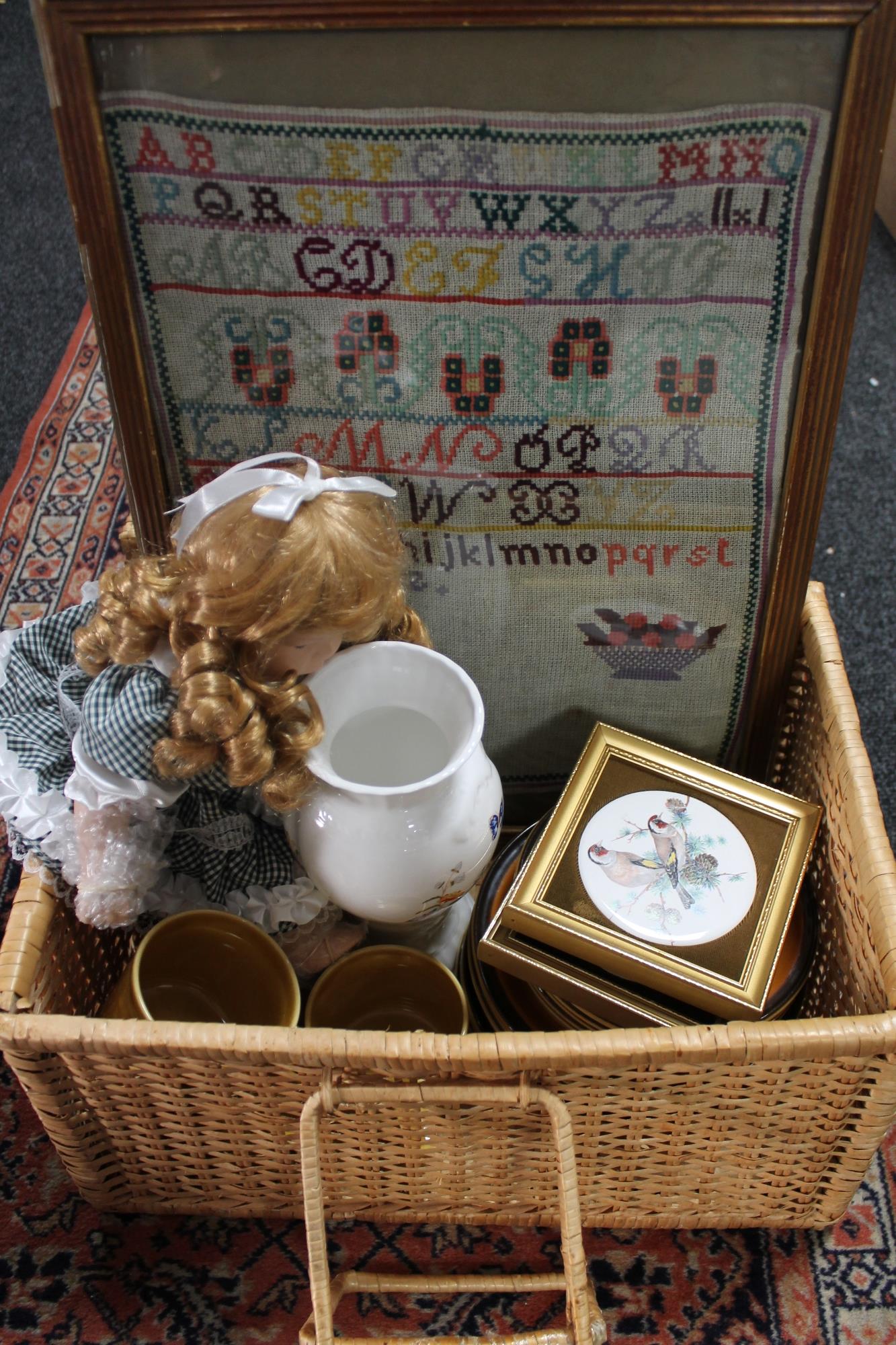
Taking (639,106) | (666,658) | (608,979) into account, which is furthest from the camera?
(666,658)

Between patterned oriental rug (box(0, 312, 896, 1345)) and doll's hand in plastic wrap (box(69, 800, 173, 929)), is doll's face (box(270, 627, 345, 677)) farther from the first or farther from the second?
patterned oriental rug (box(0, 312, 896, 1345))

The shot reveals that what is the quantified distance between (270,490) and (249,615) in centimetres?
8

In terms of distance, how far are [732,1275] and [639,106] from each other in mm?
830

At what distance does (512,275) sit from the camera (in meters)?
0.74

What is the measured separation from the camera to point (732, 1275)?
0.84 metres

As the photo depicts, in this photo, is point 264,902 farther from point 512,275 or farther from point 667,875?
point 512,275

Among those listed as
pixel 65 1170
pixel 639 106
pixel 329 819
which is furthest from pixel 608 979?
pixel 639 106

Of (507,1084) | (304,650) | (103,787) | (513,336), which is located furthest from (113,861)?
(513,336)

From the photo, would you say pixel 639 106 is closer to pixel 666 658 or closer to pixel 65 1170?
pixel 666 658

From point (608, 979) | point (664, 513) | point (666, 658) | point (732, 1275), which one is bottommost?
point (732, 1275)

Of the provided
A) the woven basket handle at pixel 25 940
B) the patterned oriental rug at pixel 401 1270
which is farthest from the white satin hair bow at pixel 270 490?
the patterned oriental rug at pixel 401 1270

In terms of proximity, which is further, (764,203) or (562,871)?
(562,871)

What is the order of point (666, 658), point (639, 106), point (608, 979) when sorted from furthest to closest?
point (666, 658), point (608, 979), point (639, 106)

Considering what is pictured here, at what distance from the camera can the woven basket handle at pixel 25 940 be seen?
27.8 inches
